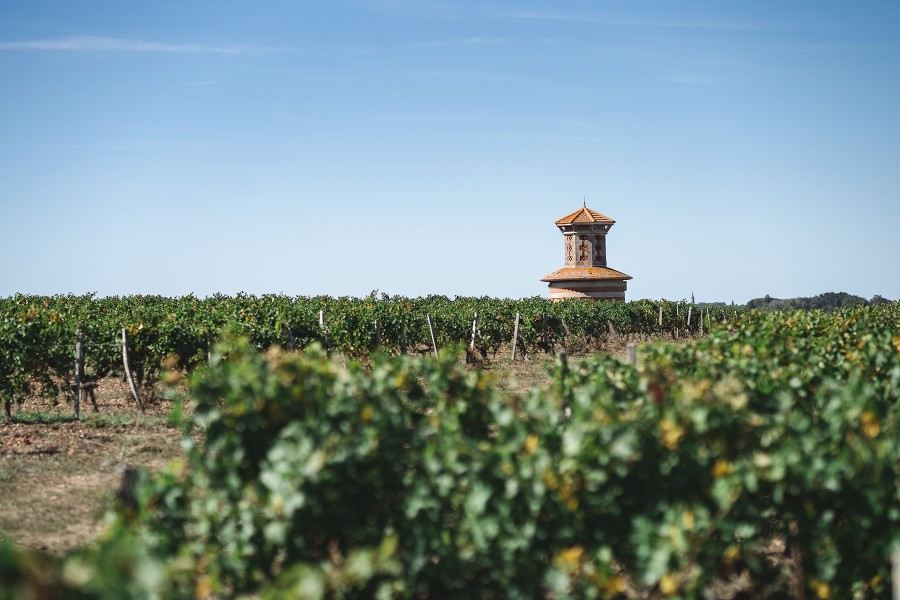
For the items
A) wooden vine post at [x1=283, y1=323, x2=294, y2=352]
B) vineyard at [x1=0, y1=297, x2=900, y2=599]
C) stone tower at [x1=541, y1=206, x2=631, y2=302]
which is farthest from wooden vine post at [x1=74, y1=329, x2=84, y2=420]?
stone tower at [x1=541, y1=206, x2=631, y2=302]

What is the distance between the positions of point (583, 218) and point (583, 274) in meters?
4.45

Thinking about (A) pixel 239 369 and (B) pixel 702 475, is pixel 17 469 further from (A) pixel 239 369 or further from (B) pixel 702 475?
(B) pixel 702 475

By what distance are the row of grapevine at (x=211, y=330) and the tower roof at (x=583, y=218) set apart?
1848cm

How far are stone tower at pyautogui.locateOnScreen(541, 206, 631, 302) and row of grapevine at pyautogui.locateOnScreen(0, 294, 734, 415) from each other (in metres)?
15.7

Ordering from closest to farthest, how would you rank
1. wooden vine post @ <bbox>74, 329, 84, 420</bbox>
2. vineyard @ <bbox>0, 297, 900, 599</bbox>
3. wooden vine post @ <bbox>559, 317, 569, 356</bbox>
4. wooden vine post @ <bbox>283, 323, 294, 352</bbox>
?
1. vineyard @ <bbox>0, 297, 900, 599</bbox>
2. wooden vine post @ <bbox>74, 329, 84, 420</bbox>
3. wooden vine post @ <bbox>283, 323, 294, 352</bbox>
4. wooden vine post @ <bbox>559, 317, 569, 356</bbox>

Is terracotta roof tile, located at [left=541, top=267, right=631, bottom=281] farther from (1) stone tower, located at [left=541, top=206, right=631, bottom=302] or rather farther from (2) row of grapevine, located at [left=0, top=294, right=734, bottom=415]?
(2) row of grapevine, located at [left=0, top=294, right=734, bottom=415]

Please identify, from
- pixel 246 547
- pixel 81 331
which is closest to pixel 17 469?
pixel 81 331

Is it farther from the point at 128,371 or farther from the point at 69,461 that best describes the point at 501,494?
the point at 128,371

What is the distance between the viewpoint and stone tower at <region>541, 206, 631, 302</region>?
51.8m

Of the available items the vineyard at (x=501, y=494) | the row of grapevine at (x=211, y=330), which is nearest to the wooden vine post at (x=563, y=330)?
the row of grapevine at (x=211, y=330)

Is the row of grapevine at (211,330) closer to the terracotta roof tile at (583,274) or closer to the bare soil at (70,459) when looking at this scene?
the bare soil at (70,459)

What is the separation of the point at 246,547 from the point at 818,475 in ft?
11.4

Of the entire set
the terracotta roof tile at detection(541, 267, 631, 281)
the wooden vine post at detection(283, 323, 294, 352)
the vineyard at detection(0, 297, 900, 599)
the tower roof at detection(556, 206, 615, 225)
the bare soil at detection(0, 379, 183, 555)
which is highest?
the tower roof at detection(556, 206, 615, 225)

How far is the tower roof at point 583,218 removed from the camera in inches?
2122
